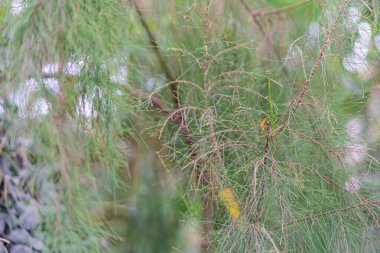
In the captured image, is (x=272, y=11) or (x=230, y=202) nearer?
(x=230, y=202)

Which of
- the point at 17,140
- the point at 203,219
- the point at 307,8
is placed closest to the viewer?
the point at 17,140

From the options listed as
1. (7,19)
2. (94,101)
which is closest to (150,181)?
(94,101)

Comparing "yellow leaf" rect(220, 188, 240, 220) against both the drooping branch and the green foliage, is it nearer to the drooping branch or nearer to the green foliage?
the green foliage

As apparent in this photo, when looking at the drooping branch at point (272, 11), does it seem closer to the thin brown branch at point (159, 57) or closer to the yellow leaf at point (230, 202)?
the thin brown branch at point (159, 57)

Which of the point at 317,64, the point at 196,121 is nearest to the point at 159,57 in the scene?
the point at 196,121

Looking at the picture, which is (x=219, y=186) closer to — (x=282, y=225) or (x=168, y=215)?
(x=282, y=225)

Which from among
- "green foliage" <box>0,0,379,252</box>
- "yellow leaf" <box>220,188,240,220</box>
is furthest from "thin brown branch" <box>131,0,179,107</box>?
"yellow leaf" <box>220,188,240,220</box>

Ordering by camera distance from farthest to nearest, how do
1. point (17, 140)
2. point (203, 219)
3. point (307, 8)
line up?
point (307, 8) → point (203, 219) → point (17, 140)

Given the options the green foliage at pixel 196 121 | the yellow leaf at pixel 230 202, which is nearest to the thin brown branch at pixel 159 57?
the green foliage at pixel 196 121

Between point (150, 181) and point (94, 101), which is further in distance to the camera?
point (150, 181)

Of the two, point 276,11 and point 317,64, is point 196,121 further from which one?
point 276,11

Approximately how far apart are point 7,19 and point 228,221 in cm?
31

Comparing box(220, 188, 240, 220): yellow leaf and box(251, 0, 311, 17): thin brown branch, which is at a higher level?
box(251, 0, 311, 17): thin brown branch

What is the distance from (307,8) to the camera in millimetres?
750
